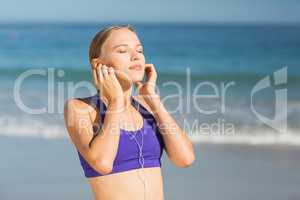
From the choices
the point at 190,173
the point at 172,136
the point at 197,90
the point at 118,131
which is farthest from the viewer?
the point at 197,90

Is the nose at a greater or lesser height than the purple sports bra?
greater

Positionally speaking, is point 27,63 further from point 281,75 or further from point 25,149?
point 25,149

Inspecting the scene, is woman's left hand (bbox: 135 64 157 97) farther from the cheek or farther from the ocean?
the ocean

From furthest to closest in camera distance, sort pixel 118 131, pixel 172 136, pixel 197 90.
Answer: pixel 197 90
pixel 172 136
pixel 118 131

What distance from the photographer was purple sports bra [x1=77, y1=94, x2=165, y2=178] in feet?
5.48

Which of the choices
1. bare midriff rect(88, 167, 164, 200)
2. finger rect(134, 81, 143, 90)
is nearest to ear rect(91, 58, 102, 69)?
finger rect(134, 81, 143, 90)

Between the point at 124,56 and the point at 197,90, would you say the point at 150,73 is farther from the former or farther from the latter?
the point at 197,90

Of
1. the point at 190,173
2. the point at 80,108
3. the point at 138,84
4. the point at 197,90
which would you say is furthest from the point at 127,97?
the point at 197,90

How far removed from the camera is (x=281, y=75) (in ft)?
24.6

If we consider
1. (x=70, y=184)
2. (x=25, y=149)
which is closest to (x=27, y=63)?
(x=25, y=149)

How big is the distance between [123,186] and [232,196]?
1.94 metres

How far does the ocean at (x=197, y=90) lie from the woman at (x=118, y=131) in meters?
1.78

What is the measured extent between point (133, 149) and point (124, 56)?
22 cm

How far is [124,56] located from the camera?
1679 mm
